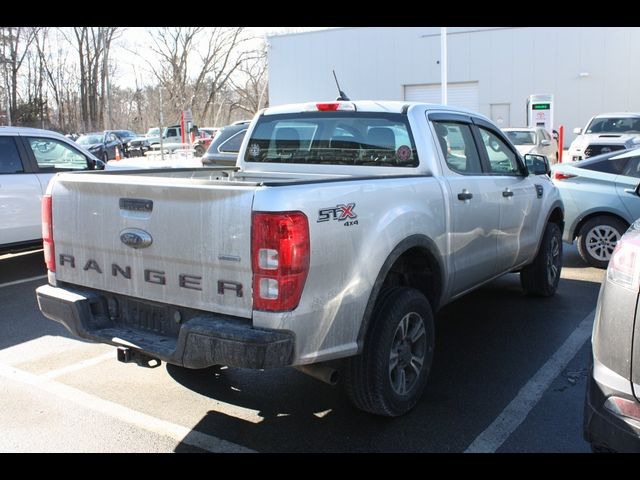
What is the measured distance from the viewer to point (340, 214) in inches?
124

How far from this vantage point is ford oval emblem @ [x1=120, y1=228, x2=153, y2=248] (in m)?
3.25

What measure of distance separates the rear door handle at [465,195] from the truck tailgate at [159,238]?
197cm

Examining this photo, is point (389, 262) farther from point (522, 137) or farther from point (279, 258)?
point (522, 137)

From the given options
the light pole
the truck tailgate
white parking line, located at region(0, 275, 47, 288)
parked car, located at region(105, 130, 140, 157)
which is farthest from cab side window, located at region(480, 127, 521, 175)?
parked car, located at region(105, 130, 140, 157)

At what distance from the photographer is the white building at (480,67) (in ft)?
99.6

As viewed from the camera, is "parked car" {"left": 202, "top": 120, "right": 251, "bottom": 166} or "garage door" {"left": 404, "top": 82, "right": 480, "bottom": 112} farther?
"garage door" {"left": 404, "top": 82, "right": 480, "bottom": 112}

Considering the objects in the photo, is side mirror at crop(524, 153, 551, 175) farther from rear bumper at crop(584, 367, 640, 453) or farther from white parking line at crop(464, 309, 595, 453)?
rear bumper at crop(584, 367, 640, 453)

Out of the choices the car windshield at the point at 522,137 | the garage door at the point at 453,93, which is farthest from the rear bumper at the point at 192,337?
the garage door at the point at 453,93

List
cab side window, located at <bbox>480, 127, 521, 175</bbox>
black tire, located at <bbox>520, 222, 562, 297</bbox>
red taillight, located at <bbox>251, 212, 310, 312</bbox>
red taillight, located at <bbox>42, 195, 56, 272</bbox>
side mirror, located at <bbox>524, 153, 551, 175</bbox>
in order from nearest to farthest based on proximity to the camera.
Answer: red taillight, located at <bbox>251, 212, 310, 312</bbox>, red taillight, located at <bbox>42, 195, 56, 272</bbox>, cab side window, located at <bbox>480, 127, 521, 175</bbox>, side mirror, located at <bbox>524, 153, 551, 175</bbox>, black tire, located at <bbox>520, 222, 562, 297</bbox>

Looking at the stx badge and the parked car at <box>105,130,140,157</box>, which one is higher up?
the parked car at <box>105,130,140,157</box>

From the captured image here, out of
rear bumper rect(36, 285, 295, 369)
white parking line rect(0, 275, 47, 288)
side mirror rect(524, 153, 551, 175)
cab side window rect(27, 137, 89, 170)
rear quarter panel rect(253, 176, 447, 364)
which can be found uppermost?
cab side window rect(27, 137, 89, 170)

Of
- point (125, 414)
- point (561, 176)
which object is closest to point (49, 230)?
point (125, 414)

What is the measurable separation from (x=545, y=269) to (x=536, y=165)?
1.06m
